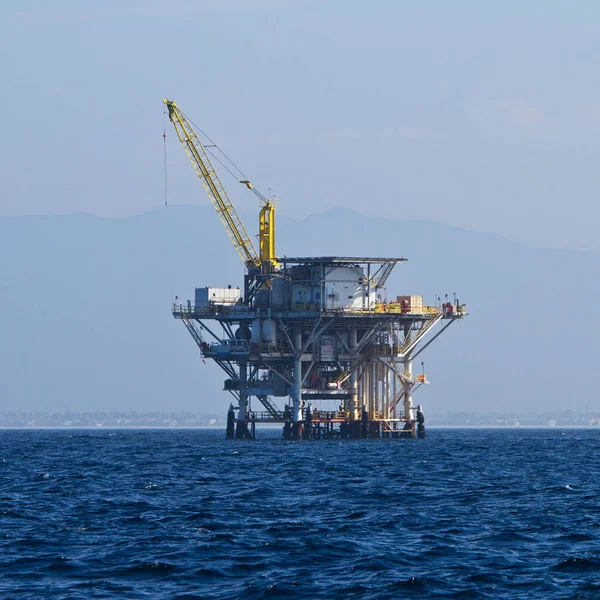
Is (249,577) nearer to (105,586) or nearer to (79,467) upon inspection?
(105,586)

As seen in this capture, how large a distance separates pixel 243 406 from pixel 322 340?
46.4ft

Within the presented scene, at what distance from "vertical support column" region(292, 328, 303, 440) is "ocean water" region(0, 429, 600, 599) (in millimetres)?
42550

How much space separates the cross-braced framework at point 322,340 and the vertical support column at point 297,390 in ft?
0.32

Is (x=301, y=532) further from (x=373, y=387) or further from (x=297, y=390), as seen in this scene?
(x=373, y=387)

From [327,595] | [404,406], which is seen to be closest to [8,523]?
[327,595]

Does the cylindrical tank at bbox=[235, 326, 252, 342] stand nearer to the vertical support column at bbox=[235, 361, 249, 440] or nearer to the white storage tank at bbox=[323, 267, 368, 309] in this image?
the vertical support column at bbox=[235, 361, 249, 440]

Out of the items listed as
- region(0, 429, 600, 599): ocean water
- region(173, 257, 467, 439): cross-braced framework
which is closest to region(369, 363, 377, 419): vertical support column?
region(173, 257, 467, 439): cross-braced framework

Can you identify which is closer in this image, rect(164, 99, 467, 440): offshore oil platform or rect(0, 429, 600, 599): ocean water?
rect(0, 429, 600, 599): ocean water

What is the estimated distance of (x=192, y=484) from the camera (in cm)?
7956

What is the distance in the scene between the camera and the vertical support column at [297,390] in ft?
453

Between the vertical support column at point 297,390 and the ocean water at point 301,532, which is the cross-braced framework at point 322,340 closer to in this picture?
the vertical support column at point 297,390

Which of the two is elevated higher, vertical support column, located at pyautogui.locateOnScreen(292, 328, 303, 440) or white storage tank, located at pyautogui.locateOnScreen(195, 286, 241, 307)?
white storage tank, located at pyautogui.locateOnScreen(195, 286, 241, 307)

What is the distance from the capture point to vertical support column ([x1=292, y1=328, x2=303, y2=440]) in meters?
138

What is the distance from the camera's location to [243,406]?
488 ft
